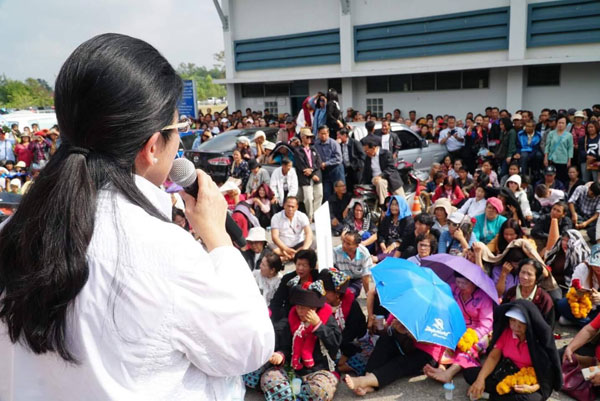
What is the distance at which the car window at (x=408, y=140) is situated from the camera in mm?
11180

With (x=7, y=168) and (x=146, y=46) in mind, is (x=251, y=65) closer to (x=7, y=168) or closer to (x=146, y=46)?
(x=7, y=168)

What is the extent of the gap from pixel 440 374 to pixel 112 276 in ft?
12.9

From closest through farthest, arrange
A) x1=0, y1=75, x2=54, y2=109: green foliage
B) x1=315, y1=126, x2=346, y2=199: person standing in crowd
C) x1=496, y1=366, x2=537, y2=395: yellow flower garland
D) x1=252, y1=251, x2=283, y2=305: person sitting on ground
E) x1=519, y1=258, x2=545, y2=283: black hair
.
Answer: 1. x1=496, y1=366, x2=537, y2=395: yellow flower garland
2. x1=519, y1=258, x2=545, y2=283: black hair
3. x1=252, y1=251, x2=283, y2=305: person sitting on ground
4. x1=315, y1=126, x2=346, y2=199: person standing in crowd
5. x1=0, y1=75, x2=54, y2=109: green foliage

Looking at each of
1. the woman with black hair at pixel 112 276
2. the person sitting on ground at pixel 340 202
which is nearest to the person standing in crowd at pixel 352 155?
the person sitting on ground at pixel 340 202

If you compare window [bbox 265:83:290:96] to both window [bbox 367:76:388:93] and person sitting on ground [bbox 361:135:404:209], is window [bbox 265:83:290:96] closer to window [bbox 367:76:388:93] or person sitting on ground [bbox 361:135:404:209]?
window [bbox 367:76:388:93]

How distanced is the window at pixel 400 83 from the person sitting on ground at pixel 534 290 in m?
13.1

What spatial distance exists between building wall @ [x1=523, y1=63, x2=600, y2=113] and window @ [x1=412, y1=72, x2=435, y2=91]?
9.41ft

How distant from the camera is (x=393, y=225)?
7309mm

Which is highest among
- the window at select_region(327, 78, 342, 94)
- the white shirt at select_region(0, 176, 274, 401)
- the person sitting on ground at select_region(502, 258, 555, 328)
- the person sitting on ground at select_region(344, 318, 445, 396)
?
the window at select_region(327, 78, 342, 94)

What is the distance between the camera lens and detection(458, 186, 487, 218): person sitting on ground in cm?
713

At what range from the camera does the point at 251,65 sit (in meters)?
20.5

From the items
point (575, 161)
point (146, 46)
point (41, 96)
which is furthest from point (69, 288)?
point (41, 96)

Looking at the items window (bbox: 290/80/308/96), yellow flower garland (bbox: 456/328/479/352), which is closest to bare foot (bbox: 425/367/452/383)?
yellow flower garland (bbox: 456/328/479/352)

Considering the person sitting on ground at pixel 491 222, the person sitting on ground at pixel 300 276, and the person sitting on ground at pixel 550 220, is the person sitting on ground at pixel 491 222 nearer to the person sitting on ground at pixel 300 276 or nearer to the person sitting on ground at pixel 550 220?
the person sitting on ground at pixel 550 220
